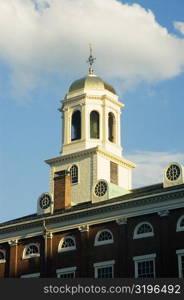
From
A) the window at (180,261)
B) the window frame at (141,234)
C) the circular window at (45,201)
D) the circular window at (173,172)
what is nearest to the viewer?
the window at (180,261)

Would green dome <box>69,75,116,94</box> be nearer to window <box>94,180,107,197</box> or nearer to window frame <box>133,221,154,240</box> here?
window <box>94,180,107,197</box>

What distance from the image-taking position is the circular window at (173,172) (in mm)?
51125

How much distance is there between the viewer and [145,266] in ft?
165

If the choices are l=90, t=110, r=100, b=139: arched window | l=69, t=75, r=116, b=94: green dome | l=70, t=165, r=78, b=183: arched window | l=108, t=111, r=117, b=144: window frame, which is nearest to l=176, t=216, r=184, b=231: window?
l=70, t=165, r=78, b=183: arched window

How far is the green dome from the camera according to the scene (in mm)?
65812

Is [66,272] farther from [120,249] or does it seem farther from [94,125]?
[94,125]

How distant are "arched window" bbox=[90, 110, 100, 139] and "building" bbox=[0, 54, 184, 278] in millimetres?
84

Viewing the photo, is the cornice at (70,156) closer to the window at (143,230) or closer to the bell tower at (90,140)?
the bell tower at (90,140)

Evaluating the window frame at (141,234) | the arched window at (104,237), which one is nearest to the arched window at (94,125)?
the arched window at (104,237)

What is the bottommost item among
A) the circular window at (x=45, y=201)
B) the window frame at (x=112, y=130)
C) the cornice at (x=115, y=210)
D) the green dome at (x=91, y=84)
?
the cornice at (x=115, y=210)

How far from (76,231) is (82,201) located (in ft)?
21.9

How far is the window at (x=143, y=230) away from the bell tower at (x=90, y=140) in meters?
9.84

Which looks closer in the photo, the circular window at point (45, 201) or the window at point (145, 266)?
the window at point (145, 266)

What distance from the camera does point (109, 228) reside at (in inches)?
2084
